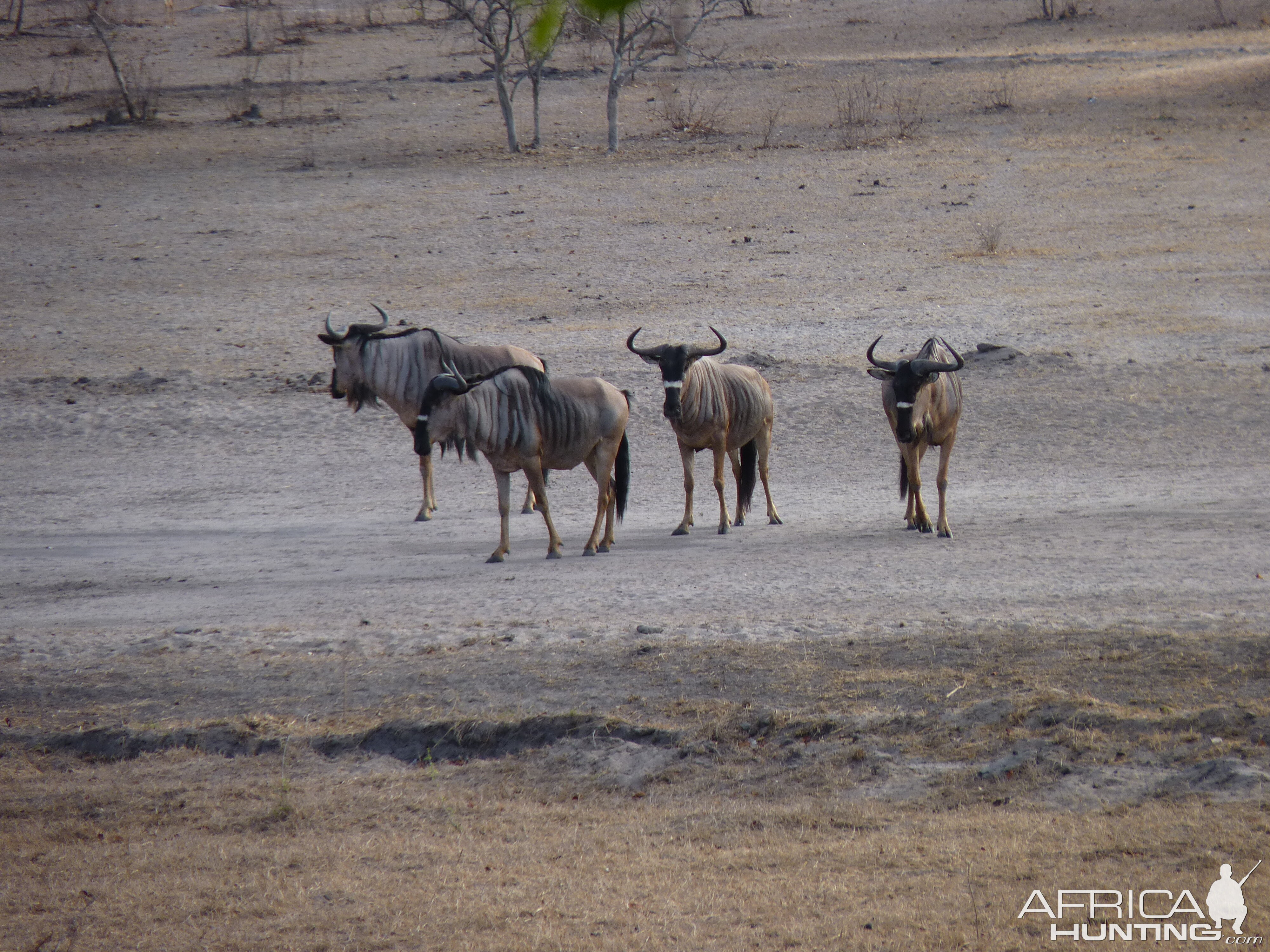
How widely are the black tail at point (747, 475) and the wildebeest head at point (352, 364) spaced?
3.66 metres

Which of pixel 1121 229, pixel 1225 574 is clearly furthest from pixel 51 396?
pixel 1121 229

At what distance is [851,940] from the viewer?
4.44 m

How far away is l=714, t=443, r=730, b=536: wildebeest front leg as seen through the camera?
36.9 ft

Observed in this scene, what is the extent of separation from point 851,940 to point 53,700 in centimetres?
499

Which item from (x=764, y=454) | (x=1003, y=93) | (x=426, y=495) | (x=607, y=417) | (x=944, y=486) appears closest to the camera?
(x=607, y=417)

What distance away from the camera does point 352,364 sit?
41.3 feet

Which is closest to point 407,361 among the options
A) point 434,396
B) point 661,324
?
point 434,396

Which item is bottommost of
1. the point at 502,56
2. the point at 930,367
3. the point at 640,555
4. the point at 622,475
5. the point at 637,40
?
the point at 640,555

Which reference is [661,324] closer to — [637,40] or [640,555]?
[640,555]

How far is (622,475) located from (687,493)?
63 centimetres

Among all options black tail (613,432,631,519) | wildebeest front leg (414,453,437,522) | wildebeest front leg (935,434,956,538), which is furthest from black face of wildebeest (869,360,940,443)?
wildebeest front leg (414,453,437,522)

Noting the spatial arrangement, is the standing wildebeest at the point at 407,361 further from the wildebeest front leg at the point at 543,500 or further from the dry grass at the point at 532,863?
the dry grass at the point at 532,863

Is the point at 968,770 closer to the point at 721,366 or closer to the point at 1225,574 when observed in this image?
the point at 1225,574

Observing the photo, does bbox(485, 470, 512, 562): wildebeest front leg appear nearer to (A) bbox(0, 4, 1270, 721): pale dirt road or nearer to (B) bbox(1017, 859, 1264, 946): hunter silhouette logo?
(A) bbox(0, 4, 1270, 721): pale dirt road
